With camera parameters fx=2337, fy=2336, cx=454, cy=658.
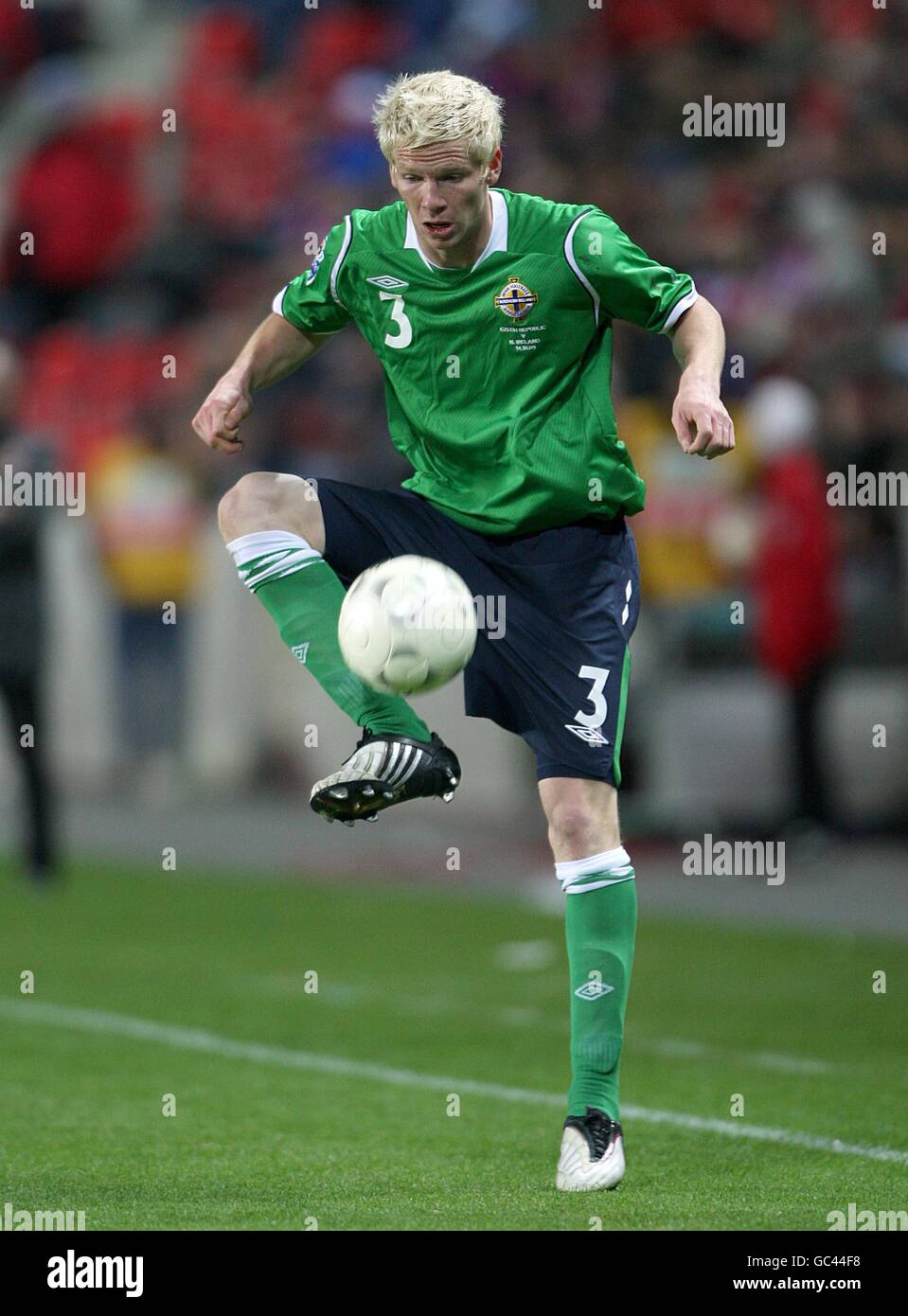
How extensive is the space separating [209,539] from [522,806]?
137 inches

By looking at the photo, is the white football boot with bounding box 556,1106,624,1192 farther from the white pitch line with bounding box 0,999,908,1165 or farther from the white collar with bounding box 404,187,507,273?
the white collar with bounding box 404,187,507,273

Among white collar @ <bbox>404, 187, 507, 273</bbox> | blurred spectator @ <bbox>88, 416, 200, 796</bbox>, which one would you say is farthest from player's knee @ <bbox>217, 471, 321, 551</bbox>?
blurred spectator @ <bbox>88, 416, 200, 796</bbox>

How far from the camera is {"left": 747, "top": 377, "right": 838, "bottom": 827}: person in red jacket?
496 inches

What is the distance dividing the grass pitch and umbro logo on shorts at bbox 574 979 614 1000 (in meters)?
0.47

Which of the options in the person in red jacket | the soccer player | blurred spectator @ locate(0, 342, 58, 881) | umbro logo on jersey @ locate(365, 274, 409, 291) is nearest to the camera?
the soccer player

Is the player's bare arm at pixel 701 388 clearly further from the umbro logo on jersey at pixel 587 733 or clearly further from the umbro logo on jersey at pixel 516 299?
the umbro logo on jersey at pixel 587 733

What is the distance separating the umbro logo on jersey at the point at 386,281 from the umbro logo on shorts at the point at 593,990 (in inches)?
70.8

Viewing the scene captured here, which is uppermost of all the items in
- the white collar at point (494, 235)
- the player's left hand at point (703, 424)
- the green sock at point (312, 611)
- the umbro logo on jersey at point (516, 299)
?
the white collar at point (494, 235)

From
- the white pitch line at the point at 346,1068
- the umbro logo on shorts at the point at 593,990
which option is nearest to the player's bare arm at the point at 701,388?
the umbro logo on shorts at the point at 593,990

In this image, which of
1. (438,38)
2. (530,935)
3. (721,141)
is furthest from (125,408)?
(530,935)

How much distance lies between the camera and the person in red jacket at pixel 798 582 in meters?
12.6

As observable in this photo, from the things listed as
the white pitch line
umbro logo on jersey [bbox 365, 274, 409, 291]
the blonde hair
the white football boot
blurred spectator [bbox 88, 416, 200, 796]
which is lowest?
the white football boot

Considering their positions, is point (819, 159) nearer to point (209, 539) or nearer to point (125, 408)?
point (209, 539)

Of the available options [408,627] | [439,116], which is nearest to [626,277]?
[439,116]
